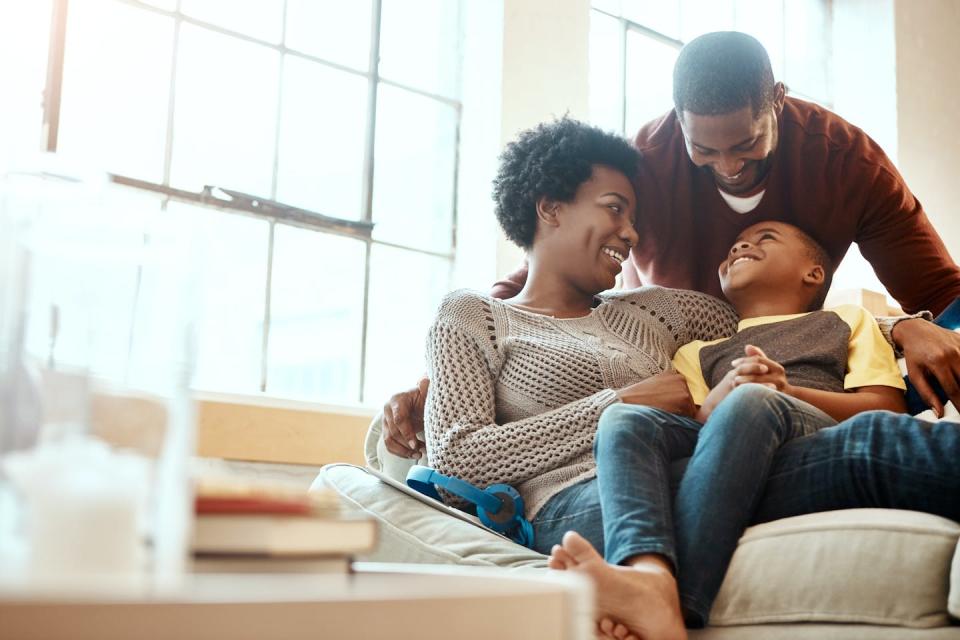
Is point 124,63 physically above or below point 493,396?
above

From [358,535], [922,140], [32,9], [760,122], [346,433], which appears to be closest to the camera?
[358,535]

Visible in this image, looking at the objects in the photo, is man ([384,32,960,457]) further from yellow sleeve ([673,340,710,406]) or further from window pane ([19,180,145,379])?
window pane ([19,180,145,379])

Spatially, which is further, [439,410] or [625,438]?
[439,410]

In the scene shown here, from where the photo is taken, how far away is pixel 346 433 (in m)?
3.06

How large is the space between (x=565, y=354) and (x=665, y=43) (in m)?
3.01

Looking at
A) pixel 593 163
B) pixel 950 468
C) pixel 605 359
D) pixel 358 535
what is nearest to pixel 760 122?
pixel 593 163

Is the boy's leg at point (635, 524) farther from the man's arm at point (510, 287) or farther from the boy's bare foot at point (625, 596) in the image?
the man's arm at point (510, 287)

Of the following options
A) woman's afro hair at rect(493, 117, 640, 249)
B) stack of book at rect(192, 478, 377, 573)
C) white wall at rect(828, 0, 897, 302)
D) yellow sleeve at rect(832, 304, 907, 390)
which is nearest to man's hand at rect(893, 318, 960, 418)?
yellow sleeve at rect(832, 304, 907, 390)

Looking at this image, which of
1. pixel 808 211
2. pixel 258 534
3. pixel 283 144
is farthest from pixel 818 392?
pixel 283 144

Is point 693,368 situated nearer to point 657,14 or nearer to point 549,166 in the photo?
point 549,166

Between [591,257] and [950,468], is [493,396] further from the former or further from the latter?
[950,468]

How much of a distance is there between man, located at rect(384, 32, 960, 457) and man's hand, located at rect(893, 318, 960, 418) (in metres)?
0.39

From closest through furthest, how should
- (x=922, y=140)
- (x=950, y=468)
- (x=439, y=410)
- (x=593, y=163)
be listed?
(x=950, y=468) → (x=439, y=410) → (x=593, y=163) → (x=922, y=140)

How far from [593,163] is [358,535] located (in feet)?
5.01
